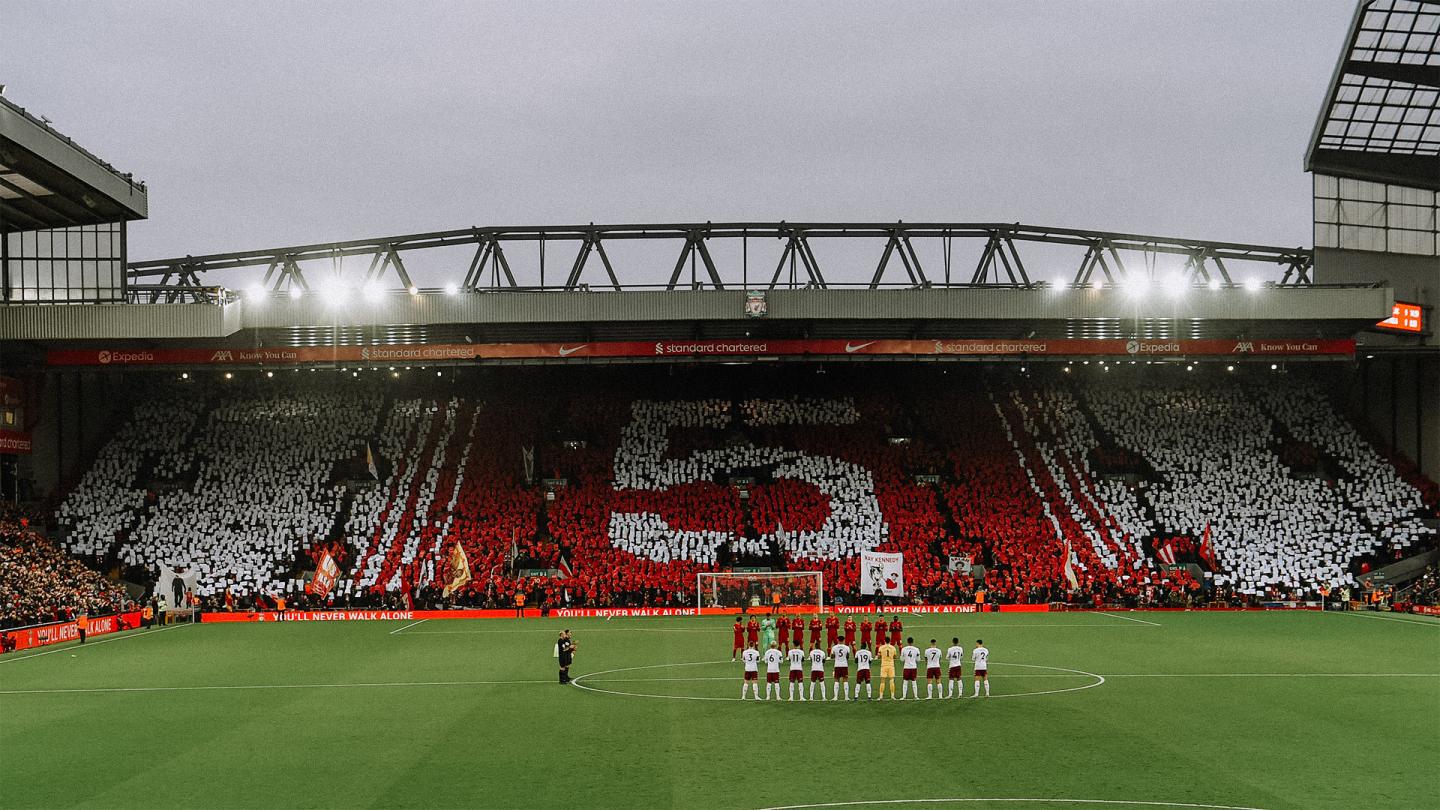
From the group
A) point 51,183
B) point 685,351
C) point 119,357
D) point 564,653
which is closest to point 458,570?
point 685,351

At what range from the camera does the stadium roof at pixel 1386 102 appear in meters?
47.9

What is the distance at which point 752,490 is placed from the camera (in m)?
60.0

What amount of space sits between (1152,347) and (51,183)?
152 feet

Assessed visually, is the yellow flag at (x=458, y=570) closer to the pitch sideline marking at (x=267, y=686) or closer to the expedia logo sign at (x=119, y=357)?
the expedia logo sign at (x=119, y=357)

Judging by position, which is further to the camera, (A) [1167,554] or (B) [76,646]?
(A) [1167,554]

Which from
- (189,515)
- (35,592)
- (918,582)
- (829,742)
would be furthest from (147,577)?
(829,742)

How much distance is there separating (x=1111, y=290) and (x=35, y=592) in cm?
4373

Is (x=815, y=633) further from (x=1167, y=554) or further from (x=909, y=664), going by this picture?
(x=1167, y=554)

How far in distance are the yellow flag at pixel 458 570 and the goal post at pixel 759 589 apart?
31.9 feet

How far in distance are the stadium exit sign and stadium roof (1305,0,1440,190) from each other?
5664 millimetres

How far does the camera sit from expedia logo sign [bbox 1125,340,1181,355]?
57562 millimetres

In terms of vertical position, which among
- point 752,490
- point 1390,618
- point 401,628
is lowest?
point 1390,618

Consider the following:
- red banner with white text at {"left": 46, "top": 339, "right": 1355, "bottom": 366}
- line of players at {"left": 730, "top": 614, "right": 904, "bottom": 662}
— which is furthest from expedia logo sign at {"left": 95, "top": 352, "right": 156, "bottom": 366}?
line of players at {"left": 730, "top": 614, "right": 904, "bottom": 662}

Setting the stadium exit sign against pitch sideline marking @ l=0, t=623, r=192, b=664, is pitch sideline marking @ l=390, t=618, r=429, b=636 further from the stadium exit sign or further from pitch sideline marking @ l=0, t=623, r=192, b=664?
the stadium exit sign
